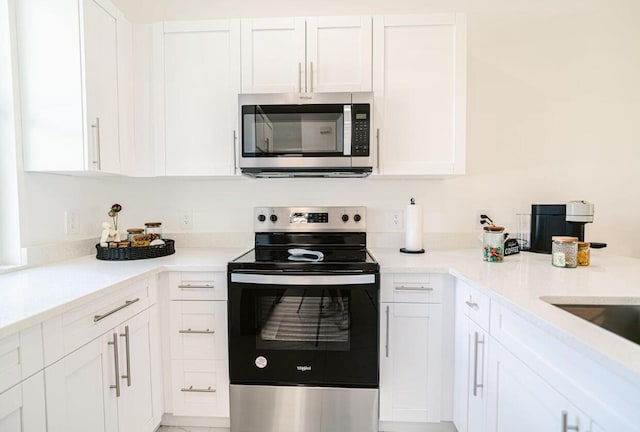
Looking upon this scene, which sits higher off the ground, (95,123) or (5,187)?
(95,123)

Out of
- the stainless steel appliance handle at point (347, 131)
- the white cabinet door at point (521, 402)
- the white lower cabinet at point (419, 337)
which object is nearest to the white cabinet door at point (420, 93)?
the stainless steel appliance handle at point (347, 131)

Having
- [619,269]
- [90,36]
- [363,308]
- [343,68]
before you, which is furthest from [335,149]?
[619,269]

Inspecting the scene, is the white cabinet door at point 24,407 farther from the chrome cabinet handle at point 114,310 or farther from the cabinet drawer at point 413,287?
the cabinet drawer at point 413,287

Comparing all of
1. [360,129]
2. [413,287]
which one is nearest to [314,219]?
[360,129]

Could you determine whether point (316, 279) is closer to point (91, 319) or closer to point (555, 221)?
point (91, 319)

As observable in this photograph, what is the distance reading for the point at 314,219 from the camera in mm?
2004

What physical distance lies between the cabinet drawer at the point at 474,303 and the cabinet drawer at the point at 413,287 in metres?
0.09

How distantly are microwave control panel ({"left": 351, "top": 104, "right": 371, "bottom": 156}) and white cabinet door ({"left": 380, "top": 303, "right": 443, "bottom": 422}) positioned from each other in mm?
812

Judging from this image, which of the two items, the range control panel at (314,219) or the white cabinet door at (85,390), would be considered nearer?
the white cabinet door at (85,390)

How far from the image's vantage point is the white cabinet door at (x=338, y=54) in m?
1.69

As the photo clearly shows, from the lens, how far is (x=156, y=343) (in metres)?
1.55

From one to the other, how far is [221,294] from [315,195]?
873mm

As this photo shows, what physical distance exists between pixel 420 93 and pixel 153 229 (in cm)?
189

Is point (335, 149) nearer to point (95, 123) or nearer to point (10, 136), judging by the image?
point (95, 123)
